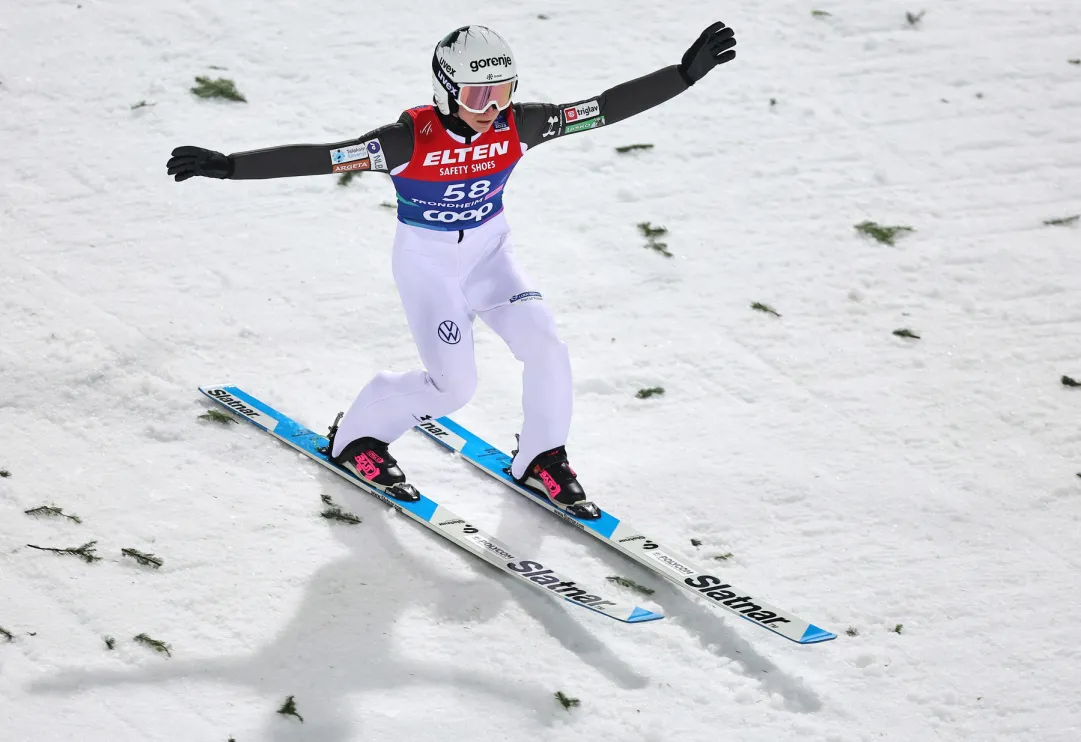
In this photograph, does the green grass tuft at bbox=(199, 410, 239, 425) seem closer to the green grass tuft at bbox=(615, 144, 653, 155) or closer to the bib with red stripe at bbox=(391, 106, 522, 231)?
the bib with red stripe at bbox=(391, 106, 522, 231)

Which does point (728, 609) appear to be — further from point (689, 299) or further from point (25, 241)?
point (25, 241)

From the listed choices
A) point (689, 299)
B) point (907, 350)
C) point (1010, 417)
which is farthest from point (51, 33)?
point (1010, 417)

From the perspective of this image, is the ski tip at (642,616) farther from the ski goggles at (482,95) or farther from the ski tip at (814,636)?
the ski goggles at (482,95)

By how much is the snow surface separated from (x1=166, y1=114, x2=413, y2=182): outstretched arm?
5.44 feet

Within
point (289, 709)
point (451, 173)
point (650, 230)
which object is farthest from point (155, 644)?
point (650, 230)

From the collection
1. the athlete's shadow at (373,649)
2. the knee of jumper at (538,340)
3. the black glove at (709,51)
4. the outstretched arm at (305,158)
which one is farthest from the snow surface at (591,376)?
the black glove at (709,51)

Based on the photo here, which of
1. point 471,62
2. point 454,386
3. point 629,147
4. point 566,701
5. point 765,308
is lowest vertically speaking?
point 566,701

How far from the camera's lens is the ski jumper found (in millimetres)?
5332

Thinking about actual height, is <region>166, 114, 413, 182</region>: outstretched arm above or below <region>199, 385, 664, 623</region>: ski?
above

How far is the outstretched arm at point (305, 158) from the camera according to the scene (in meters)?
4.88

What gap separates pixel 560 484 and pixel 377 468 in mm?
895

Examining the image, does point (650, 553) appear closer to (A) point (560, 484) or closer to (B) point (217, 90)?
(A) point (560, 484)

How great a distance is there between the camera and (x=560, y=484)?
19.5 feet

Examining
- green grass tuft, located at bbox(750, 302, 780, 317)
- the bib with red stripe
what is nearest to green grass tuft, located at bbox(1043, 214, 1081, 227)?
green grass tuft, located at bbox(750, 302, 780, 317)
